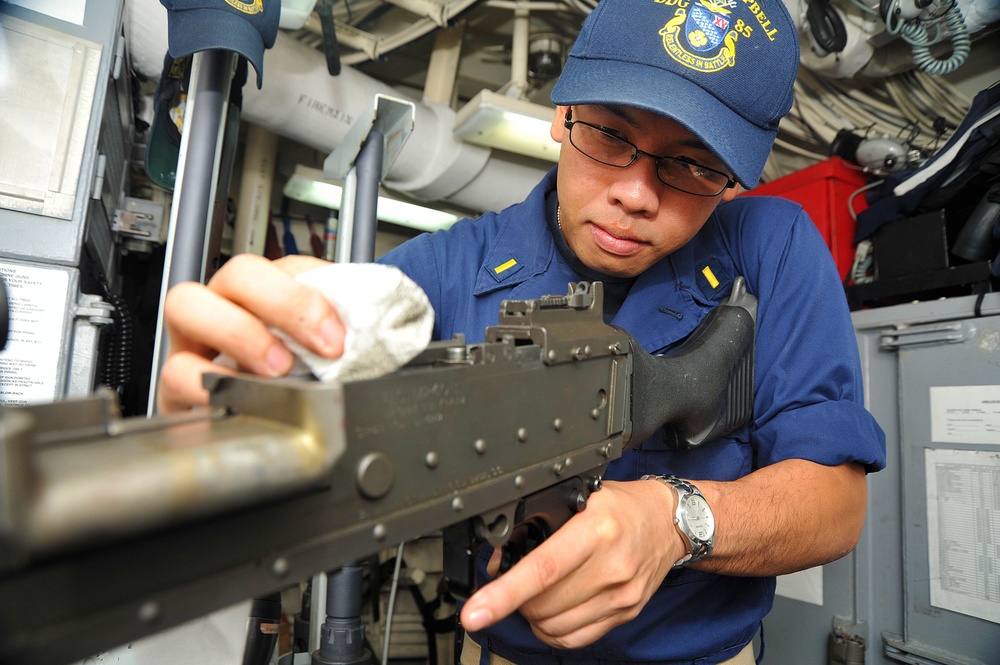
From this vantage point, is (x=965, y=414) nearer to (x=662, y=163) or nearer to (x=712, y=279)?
(x=712, y=279)

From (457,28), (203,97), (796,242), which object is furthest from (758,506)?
(457,28)

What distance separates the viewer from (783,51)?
870mm

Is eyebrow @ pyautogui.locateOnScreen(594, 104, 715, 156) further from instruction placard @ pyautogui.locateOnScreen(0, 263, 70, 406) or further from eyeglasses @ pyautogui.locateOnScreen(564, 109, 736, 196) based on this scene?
instruction placard @ pyautogui.locateOnScreen(0, 263, 70, 406)

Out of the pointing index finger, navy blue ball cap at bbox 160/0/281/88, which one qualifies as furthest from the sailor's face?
navy blue ball cap at bbox 160/0/281/88

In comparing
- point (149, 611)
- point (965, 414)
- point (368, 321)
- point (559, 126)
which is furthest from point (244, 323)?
point (965, 414)

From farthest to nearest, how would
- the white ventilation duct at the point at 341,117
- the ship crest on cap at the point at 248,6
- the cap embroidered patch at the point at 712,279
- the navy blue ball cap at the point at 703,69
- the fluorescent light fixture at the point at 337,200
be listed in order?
the fluorescent light fixture at the point at 337,200
the white ventilation duct at the point at 341,117
the ship crest on cap at the point at 248,6
the cap embroidered patch at the point at 712,279
the navy blue ball cap at the point at 703,69

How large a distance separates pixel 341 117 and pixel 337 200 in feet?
1.86

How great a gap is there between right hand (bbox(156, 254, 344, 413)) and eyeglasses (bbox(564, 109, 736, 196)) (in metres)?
0.56

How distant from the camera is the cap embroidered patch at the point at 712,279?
975 mm

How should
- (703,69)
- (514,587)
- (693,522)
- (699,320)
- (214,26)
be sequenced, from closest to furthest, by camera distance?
(514,587), (693,522), (703,69), (699,320), (214,26)

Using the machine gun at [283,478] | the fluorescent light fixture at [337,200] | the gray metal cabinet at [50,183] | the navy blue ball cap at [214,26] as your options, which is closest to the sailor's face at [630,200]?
the machine gun at [283,478]

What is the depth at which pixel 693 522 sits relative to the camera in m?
0.68

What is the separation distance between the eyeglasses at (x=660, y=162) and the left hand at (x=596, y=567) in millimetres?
471

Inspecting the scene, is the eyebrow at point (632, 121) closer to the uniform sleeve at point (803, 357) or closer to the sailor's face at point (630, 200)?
the sailor's face at point (630, 200)
